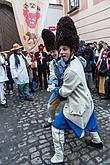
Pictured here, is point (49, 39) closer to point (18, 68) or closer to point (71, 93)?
point (71, 93)

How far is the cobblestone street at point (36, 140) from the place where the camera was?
3175mm

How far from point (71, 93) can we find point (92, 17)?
8.46m

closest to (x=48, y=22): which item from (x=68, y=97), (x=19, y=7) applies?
(x=19, y=7)

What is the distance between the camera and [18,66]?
6312 millimetres

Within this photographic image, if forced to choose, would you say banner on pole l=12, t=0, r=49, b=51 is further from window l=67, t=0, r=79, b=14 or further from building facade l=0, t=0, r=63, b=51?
window l=67, t=0, r=79, b=14

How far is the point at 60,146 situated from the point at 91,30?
8.76 m

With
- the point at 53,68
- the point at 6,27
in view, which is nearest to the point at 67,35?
the point at 53,68

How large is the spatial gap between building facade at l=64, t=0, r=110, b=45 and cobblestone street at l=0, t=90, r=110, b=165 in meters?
4.78

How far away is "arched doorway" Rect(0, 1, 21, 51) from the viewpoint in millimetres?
11797

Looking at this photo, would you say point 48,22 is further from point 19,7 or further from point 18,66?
point 18,66

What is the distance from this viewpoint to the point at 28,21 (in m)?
8.70

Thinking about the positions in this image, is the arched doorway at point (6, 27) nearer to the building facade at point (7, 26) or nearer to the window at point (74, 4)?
the building facade at point (7, 26)

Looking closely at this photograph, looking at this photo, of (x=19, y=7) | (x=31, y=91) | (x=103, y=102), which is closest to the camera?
(x=103, y=102)

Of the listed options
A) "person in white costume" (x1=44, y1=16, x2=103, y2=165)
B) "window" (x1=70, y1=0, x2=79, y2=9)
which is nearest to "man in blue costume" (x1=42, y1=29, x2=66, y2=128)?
"person in white costume" (x1=44, y1=16, x2=103, y2=165)
